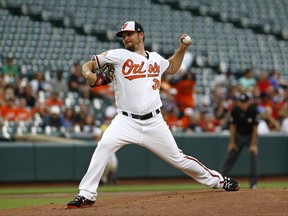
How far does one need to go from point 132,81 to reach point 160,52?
40.2ft

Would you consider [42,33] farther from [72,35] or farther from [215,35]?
[215,35]

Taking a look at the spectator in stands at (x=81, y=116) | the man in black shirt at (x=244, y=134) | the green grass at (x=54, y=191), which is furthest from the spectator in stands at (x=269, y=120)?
the man in black shirt at (x=244, y=134)

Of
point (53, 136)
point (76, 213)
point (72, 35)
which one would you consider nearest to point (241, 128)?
point (53, 136)

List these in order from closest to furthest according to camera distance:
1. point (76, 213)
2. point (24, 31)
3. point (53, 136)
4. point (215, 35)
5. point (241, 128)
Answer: point (76, 213) → point (241, 128) → point (53, 136) → point (24, 31) → point (215, 35)

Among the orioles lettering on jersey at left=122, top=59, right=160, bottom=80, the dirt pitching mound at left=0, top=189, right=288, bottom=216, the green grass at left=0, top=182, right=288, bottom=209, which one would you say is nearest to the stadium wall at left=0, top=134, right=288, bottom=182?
the green grass at left=0, top=182, right=288, bottom=209

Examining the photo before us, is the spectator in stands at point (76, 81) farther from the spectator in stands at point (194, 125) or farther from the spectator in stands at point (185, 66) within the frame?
the spectator in stands at point (194, 125)

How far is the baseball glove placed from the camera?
7000 millimetres

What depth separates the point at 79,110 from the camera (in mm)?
14852

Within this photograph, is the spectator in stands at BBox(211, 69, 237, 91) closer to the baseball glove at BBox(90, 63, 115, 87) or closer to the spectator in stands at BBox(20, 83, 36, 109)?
the spectator in stands at BBox(20, 83, 36, 109)

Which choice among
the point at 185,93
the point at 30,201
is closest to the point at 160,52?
the point at 185,93

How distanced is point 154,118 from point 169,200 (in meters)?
0.84

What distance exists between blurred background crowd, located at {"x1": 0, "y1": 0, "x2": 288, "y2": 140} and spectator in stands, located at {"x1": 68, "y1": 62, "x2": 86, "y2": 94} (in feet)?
0.07

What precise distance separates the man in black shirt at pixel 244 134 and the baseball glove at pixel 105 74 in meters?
4.48

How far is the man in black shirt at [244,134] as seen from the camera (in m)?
11.3
